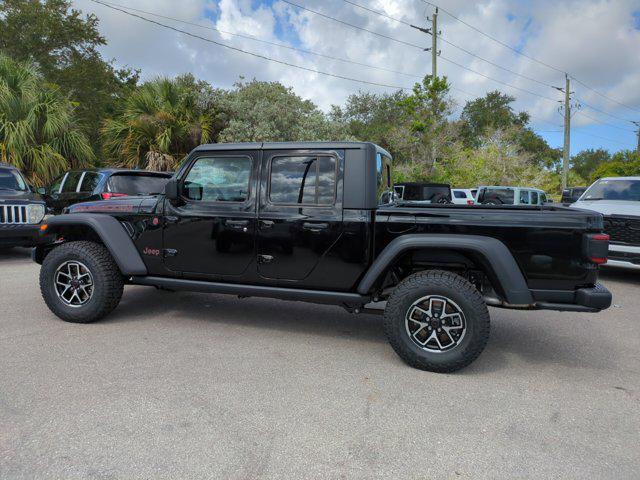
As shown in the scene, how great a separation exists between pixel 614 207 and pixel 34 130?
14.5 m

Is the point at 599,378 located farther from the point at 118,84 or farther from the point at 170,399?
the point at 118,84

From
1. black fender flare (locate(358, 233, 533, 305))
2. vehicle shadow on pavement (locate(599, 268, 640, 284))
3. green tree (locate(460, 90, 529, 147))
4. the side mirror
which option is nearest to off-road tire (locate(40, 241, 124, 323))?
the side mirror

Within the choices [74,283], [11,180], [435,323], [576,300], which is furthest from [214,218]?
[11,180]

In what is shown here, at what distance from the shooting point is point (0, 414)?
285 centimetres

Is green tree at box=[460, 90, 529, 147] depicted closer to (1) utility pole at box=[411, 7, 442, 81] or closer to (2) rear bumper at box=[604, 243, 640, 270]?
(1) utility pole at box=[411, 7, 442, 81]

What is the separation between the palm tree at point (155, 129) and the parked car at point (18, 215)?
247 inches

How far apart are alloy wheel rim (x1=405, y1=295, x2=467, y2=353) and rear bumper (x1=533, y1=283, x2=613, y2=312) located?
0.64m

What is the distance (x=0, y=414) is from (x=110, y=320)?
2045mm

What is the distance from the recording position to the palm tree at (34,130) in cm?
1248

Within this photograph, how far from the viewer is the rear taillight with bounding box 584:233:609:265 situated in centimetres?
340

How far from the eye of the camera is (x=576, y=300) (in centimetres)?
350

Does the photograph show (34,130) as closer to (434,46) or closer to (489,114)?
(434,46)

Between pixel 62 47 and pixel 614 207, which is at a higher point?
pixel 62 47

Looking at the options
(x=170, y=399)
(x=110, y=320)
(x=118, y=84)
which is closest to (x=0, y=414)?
(x=170, y=399)
